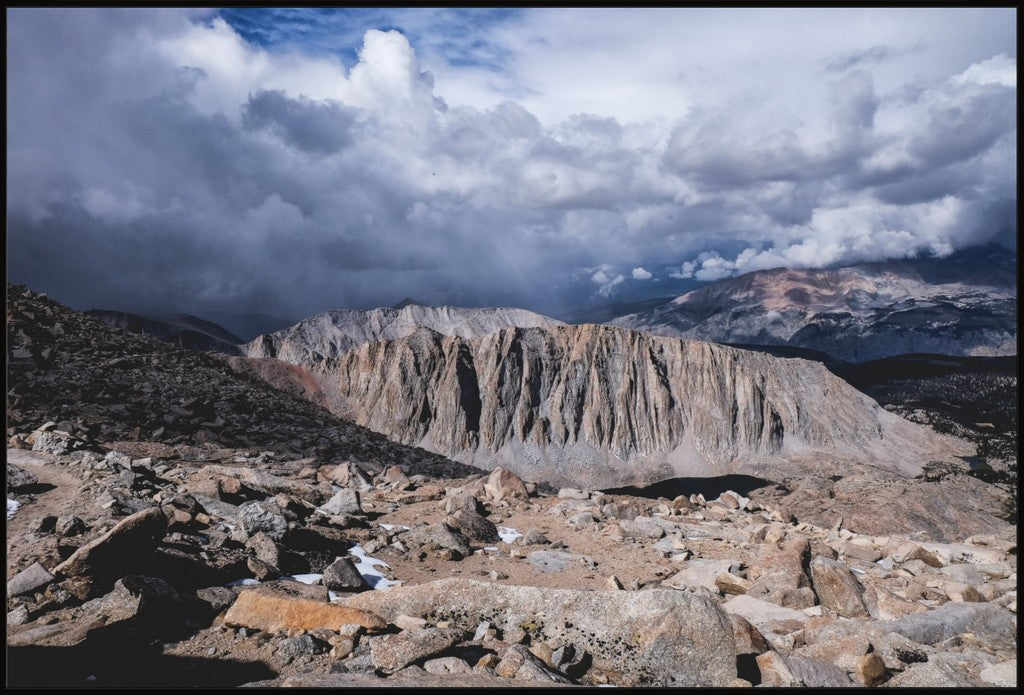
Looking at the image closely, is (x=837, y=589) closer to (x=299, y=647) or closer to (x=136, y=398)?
(x=299, y=647)

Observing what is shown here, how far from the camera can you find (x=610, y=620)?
9.01m

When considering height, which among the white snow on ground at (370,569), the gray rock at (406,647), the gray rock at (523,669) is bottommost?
the white snow on ground at (370,569)

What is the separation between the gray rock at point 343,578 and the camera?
10.7 metres

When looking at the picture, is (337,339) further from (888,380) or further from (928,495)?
(888,380)

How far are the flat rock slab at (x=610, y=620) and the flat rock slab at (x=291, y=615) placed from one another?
28.1 inches

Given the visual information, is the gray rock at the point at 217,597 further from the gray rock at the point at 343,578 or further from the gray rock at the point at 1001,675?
the gray rock at the point at 1001,675

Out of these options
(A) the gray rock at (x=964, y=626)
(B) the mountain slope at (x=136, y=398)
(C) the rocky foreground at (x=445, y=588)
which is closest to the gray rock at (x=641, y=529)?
(C) the rocky foreground at (x=445, y=588)

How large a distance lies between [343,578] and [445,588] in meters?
2.36

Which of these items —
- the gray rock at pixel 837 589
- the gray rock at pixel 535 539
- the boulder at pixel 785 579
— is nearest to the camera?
the gray rock at pixel 837 589

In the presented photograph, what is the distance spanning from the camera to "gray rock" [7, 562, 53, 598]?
27.7 ft

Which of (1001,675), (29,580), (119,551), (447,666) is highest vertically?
(119,551)

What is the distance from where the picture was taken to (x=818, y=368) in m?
125

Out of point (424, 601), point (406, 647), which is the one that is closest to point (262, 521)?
point (424, 601)

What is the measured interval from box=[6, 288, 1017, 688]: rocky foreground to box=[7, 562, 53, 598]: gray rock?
0.02 m
